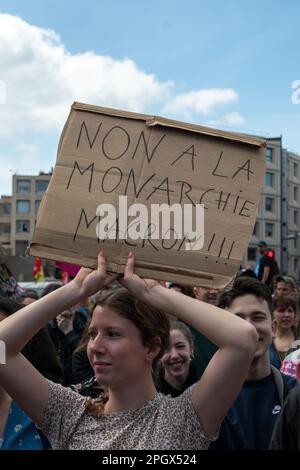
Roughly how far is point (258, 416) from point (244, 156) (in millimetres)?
1214

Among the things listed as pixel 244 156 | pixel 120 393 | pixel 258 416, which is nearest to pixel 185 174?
pixel 244 156

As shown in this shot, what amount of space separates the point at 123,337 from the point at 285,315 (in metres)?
3.23

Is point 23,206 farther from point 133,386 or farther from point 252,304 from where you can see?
point 133,386

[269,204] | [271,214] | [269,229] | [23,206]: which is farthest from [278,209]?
[23,206]

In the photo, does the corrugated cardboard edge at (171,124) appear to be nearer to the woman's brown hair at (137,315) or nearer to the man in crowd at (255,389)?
the woman's brown hair at (137,315)

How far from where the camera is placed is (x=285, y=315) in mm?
5195

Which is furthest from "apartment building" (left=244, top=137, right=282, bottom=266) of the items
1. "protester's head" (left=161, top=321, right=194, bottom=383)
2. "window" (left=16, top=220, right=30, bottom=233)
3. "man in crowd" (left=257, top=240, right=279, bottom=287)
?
"protester's head" (left=161, top=321, right=194, bottom=383)

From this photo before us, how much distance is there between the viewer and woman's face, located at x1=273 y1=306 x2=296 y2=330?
16.9 ft

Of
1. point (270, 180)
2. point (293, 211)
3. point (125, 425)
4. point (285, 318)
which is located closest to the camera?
point (125, 425)

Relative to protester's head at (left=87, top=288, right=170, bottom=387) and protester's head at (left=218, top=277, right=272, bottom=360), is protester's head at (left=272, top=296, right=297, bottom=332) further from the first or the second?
protester's head at (left=87, top=288, right=170, bottom=387)

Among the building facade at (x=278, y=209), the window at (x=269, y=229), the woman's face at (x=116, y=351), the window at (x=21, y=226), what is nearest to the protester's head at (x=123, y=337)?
the woman's face at (x=116, y=351)

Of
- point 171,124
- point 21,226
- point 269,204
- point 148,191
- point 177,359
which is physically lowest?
point 177,359

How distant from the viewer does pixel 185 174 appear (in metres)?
2.16
